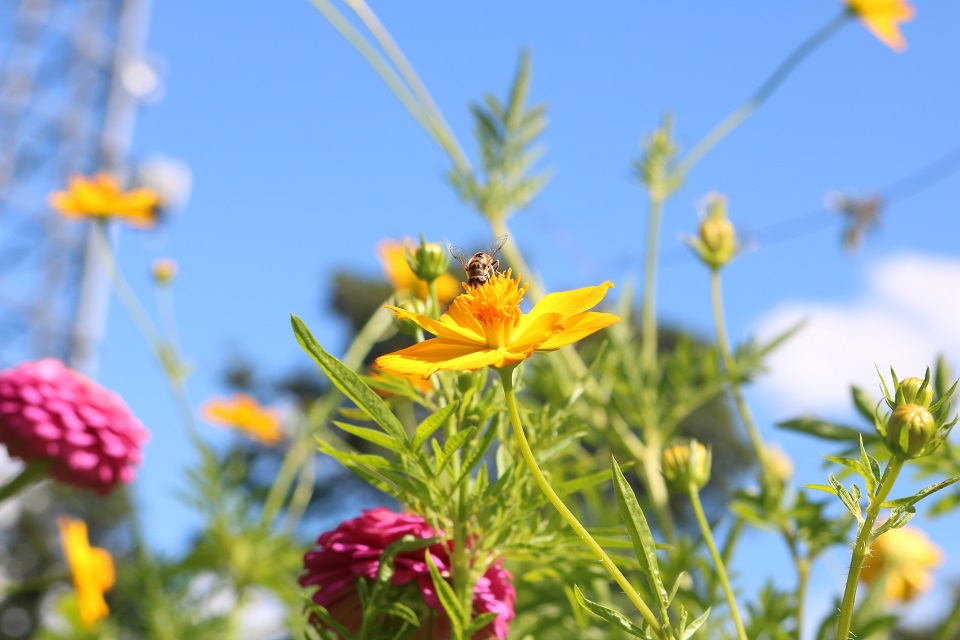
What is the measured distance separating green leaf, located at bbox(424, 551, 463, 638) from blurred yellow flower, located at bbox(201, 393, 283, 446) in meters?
1.56

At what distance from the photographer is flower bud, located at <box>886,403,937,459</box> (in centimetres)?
27

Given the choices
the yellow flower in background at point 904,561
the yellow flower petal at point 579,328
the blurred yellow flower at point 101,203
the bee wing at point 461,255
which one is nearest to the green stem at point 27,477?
the bee wing at point 461,255

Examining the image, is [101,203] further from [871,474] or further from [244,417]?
[871,474]

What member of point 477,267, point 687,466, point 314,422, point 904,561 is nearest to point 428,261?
point 477,267

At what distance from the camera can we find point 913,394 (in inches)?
11.3

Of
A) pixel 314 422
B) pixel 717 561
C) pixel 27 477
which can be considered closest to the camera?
pixel 717 561

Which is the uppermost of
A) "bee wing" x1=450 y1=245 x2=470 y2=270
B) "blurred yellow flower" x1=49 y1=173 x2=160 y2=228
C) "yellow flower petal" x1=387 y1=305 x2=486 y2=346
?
"blurred yellow flower" x1=49 y1=173 x2=160 y2=228

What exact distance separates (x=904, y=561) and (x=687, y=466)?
56 cm

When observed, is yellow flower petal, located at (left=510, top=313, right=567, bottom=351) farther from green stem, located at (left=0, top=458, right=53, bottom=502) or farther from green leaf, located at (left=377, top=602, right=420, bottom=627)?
green stem, located at (left=0, top=458, right=53, bottom=502)

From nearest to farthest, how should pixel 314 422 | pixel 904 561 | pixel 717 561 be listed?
pixel 717 561, pixel 904 561, pixel 314 422

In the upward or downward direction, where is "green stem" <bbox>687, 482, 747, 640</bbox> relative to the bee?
downward

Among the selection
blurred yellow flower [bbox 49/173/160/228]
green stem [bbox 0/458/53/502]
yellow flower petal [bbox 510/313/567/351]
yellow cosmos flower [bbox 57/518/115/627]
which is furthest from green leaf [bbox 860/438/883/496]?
blurred yellow flower [bbox 49/173/160/228]

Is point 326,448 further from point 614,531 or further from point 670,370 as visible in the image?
point 670,370

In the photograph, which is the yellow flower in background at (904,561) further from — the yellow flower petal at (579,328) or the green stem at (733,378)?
the yellow flower petal at (579,328)
